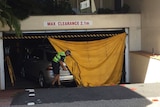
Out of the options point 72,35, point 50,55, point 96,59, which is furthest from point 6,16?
point 96,59

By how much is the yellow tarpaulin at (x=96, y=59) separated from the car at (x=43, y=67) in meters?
0.37

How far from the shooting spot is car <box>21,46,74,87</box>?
14312mm

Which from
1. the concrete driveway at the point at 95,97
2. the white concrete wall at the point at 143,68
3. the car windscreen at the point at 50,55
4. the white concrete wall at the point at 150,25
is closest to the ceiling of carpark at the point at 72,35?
the car windscreen at the point at 50,55

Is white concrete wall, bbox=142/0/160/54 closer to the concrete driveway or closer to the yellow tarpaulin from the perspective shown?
the yellow tarpaulin

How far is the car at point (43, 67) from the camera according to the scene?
14312 millimetres

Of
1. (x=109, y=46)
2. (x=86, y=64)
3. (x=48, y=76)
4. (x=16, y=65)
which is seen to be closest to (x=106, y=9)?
(x=109, y=46)

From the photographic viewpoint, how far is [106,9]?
15883 millimetres

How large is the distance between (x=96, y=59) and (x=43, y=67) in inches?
91.7

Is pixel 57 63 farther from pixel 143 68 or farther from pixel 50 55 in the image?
pixel 143 68

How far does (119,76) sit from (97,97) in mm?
5721

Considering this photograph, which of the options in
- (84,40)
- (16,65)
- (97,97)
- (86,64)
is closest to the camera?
(97,97)

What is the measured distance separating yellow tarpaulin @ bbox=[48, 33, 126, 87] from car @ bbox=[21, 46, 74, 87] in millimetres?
373

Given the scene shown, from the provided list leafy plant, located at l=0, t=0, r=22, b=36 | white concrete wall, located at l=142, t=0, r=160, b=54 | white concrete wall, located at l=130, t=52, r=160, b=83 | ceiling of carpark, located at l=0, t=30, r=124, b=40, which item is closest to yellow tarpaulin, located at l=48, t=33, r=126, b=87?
ceiling of carpark, located at l=0, t=30, r=124, b=40

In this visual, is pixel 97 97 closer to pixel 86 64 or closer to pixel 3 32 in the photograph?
pixel 86 64
